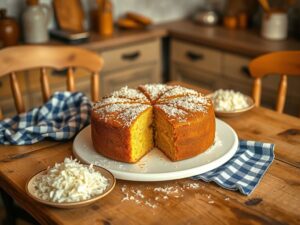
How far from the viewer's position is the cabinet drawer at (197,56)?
291cm

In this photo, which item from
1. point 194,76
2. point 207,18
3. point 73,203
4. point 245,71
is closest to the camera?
point 73,203

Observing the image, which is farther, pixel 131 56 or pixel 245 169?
pixel 131 56

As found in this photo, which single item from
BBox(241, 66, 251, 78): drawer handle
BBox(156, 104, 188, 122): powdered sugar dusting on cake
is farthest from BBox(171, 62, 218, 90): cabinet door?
BBox(156, 104, 188, 122): powdered sugar dusting on cake

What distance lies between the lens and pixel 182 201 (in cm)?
110

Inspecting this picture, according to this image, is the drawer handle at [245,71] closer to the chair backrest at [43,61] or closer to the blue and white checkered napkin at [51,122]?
the chair backrest at [43,61]

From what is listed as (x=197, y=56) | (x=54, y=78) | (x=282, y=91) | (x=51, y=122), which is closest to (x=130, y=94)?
(x=51, y=122)

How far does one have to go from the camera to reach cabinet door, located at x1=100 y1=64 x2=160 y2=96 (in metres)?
2.87

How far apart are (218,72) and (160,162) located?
178 cm

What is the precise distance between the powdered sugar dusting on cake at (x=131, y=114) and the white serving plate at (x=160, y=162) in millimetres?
120

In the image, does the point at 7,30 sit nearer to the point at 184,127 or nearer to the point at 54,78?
the point at 54,78

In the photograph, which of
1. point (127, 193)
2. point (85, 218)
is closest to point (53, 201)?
point (85, 218)

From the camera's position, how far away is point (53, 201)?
1051 millimetres

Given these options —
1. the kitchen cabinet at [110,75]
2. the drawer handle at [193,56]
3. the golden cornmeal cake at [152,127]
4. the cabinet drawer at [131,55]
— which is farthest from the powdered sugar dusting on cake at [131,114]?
the drawer handle at [193,56]

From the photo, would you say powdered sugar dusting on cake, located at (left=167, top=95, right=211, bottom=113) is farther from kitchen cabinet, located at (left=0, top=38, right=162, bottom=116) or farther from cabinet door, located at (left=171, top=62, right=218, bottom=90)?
cabinet door, located at (left=171, top=62, right=218, bottom=90)
